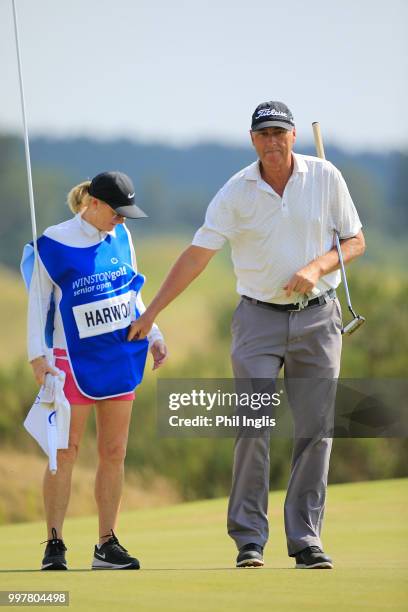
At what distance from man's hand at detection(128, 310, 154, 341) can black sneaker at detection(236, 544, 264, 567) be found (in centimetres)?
95

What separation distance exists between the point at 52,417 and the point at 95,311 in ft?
1.47

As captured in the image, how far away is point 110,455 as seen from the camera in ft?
18.9

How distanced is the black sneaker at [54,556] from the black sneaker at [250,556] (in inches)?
27.3

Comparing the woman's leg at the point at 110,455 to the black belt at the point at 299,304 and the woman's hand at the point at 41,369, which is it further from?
the black belt at the point at 299,304

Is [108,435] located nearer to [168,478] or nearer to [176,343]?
[168,478]

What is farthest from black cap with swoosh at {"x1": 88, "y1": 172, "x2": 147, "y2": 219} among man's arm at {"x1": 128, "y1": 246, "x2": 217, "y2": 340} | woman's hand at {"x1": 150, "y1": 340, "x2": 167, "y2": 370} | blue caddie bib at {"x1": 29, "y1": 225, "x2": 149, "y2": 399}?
woman's hand at {"x1": 150, "y1": 340, "x2": 167, "y2": 370}

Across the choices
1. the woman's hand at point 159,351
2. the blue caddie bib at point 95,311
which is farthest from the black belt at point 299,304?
the blue caddie bib at point 95,311

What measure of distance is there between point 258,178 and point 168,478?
10.8 m

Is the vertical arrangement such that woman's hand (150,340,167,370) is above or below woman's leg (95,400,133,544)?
above

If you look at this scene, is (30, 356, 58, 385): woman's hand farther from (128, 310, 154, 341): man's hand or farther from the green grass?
the green grass

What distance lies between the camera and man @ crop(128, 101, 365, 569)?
5.67m

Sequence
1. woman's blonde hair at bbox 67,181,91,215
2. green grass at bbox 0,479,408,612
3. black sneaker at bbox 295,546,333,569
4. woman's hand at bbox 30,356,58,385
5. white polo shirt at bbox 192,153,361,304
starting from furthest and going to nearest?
1. woman's blonde hair at bbox 67,181,91,215
2. white polo shirt at bbox 192,153,361,304
3. woman's hand at bbox 30,356,58,385
4. black sneaker at bbox 295,546,333,569
5. green grass at bbox 0,479,408,612

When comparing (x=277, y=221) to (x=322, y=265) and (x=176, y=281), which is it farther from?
(x=176, y=281)

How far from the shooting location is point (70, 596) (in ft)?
15.2
